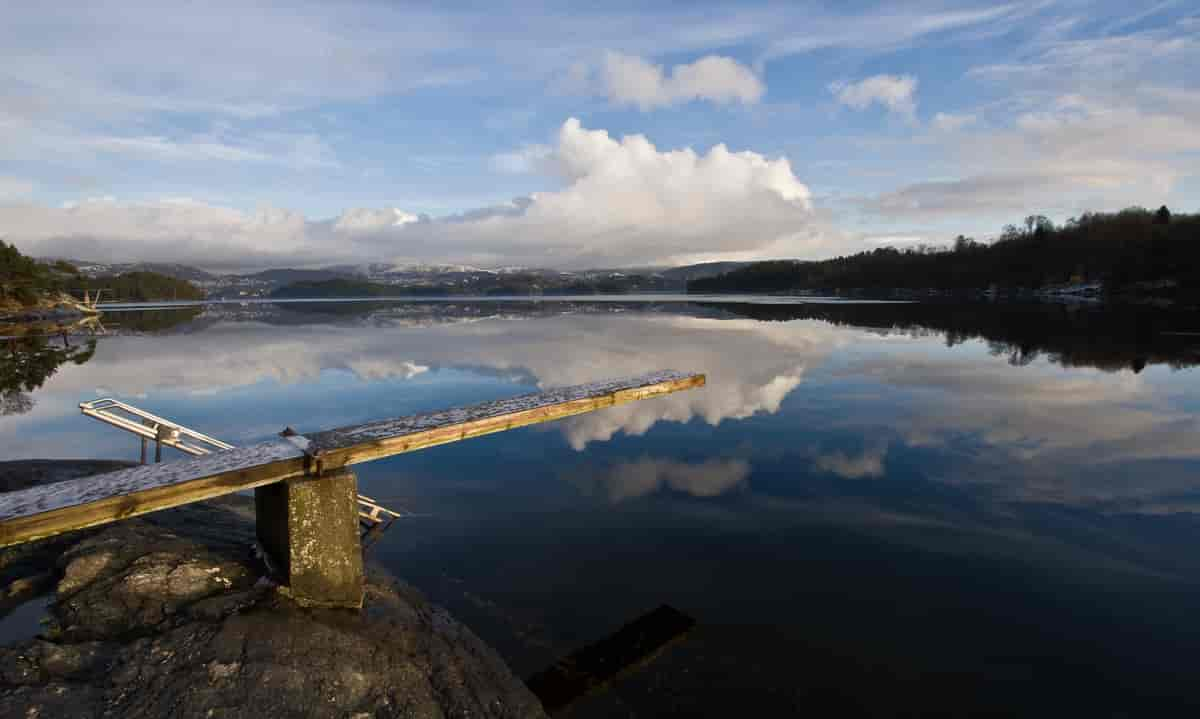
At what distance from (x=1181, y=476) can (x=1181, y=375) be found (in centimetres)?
1509

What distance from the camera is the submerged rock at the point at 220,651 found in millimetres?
3891

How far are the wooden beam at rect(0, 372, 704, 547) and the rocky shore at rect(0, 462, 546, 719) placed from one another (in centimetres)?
80

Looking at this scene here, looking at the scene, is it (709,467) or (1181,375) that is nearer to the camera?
(709,467)

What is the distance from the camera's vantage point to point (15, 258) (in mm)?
62844

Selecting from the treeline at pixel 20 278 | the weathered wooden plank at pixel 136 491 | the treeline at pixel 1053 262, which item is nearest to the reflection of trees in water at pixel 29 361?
the weathered wooden plank at pixel 136 491

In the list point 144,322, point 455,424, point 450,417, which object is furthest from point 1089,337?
point 144,322

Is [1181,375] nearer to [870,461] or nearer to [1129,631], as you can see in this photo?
[870,461]

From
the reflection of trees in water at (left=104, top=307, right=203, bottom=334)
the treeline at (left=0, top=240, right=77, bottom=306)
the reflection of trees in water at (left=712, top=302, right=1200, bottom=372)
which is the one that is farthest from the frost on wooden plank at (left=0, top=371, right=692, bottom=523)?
the treeline at (left=0, top=240, right=77, bottom=306)

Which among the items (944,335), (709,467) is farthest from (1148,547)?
(944,335)

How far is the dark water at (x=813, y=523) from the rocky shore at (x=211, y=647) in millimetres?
928

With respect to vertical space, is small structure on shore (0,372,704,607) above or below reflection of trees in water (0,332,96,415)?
above

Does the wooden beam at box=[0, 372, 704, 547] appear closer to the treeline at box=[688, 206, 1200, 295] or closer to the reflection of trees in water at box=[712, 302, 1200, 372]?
the reflection of trees in water at box=[712, 302, 1200, 372]

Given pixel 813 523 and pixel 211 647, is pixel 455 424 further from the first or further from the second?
pixel 813 523

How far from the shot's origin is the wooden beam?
14.2ft
